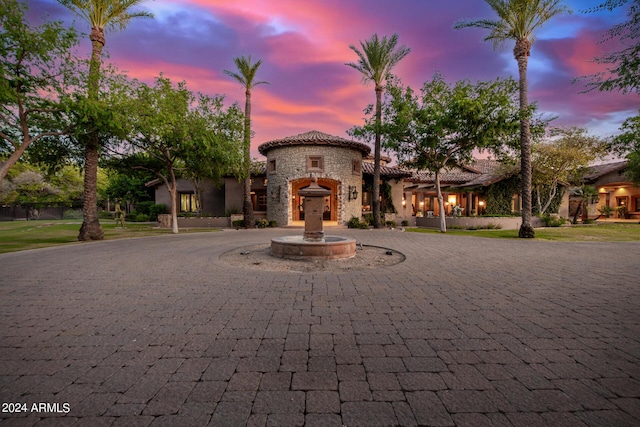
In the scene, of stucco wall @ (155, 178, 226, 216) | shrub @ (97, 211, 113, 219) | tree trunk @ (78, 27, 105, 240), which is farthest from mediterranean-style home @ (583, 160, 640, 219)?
shrub @ (97, 211, 113, 219)

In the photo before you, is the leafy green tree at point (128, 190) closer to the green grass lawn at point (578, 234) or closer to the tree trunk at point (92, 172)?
the tree trunk at point (92, 172)

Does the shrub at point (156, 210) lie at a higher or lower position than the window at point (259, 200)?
lower

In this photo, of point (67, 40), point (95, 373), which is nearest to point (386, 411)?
point (95, 373)

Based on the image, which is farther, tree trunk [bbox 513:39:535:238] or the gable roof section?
the gable roof section

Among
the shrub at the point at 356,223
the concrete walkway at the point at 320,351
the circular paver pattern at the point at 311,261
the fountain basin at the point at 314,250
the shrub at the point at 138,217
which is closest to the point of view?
the concrete walkway at the point at 320,351

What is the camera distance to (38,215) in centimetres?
3056

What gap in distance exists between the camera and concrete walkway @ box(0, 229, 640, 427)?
2.09m

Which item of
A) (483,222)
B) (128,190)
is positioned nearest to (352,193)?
(483,222)

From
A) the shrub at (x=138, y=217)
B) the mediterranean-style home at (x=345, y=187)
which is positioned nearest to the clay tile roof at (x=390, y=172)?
the mediterranean-style home at (x=345, y=187)

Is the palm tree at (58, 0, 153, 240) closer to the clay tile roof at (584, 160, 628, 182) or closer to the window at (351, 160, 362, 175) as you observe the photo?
the window at (351, 160, 362, 175)

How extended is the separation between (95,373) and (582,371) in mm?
4941

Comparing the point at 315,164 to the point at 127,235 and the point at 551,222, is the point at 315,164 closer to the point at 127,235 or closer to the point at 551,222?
the point at 127,235

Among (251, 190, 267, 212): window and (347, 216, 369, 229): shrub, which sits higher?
(251, 190, 267, 212): window

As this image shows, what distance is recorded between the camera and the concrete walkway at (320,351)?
209cm
